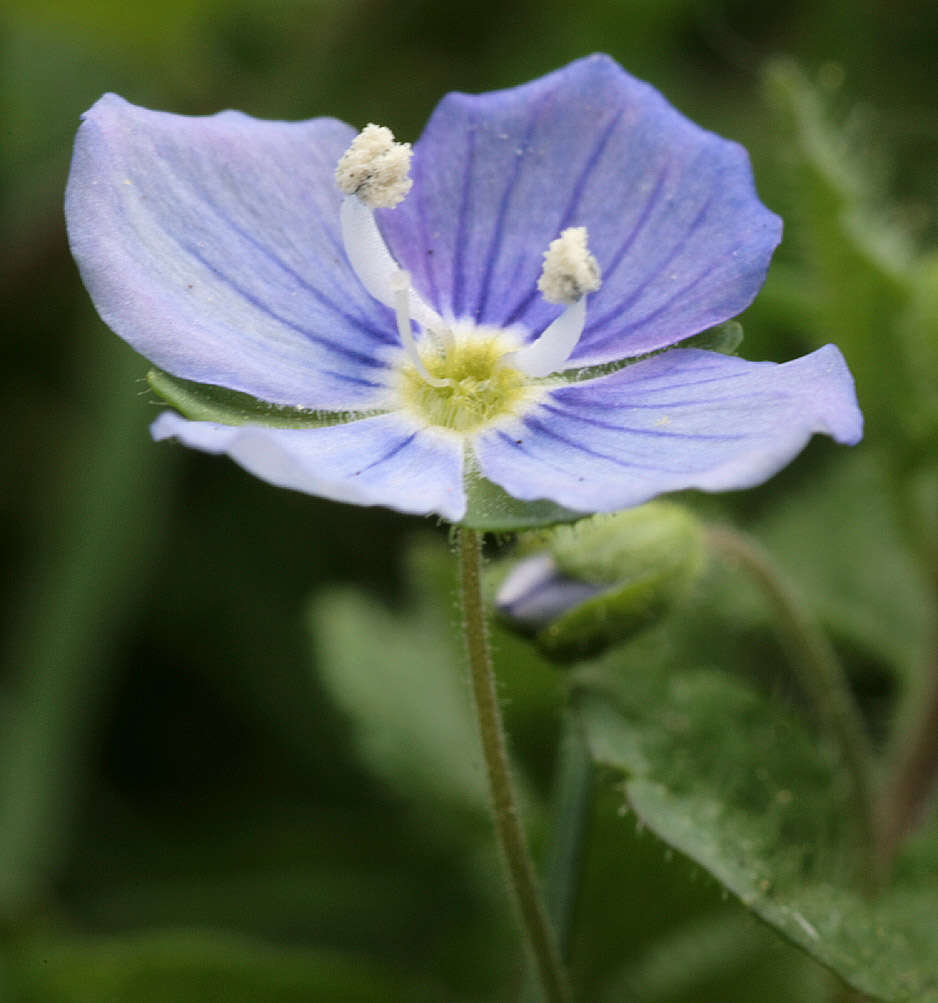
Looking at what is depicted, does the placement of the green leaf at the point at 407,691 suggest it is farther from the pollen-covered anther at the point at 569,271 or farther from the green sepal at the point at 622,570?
the pollen-covered anther at the point at 569,271

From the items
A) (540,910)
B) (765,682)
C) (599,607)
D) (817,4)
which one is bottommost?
(765,682)

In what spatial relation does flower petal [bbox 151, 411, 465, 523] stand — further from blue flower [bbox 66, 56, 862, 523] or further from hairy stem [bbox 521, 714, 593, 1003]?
hairy stem [bbox 521, 714, 593, 1003]

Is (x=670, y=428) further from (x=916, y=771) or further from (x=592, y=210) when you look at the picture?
(x=916, y=771)

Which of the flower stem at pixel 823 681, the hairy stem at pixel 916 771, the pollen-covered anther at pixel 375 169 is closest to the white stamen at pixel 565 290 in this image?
the pollen-covered anther at pixel 375 169

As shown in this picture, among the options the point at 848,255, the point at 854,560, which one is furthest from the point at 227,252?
the point at 854,560

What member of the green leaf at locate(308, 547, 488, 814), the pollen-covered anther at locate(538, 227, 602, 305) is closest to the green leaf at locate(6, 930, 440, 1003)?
the green leaf at locate(308, 547, 488, 814)

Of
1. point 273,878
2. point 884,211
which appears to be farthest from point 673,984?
point 884,211

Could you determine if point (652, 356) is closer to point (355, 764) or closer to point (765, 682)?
point (765, 682)
